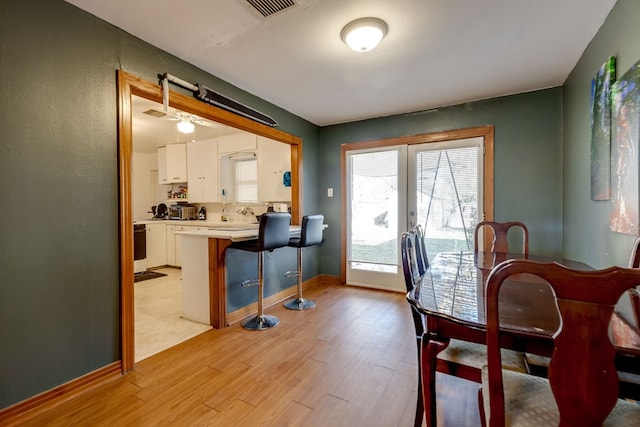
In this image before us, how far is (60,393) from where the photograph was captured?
162 cm

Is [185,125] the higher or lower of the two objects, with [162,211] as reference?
higher

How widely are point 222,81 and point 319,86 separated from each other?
0.94 metres

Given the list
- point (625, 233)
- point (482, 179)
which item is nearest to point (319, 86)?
point (482, 179)

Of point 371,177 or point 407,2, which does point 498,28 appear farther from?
point 371,177

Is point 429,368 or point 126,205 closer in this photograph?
point 429,368

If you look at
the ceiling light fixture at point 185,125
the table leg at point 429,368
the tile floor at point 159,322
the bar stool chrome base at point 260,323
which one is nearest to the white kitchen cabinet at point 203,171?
the ceiling light fixture at point 185,125

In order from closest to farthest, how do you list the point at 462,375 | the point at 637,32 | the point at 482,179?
the point at 462,375 → the point at 637,32 → the point at 482,179

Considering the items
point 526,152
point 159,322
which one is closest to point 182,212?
point 159,322

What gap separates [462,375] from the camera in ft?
3.95

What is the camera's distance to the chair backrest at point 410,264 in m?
1.50

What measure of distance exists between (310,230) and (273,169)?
5.15 feet

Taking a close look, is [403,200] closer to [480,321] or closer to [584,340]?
[480,321]

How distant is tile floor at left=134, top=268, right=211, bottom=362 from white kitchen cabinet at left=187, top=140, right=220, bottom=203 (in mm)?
1744

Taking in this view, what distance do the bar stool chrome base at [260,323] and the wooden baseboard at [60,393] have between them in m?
1.02
